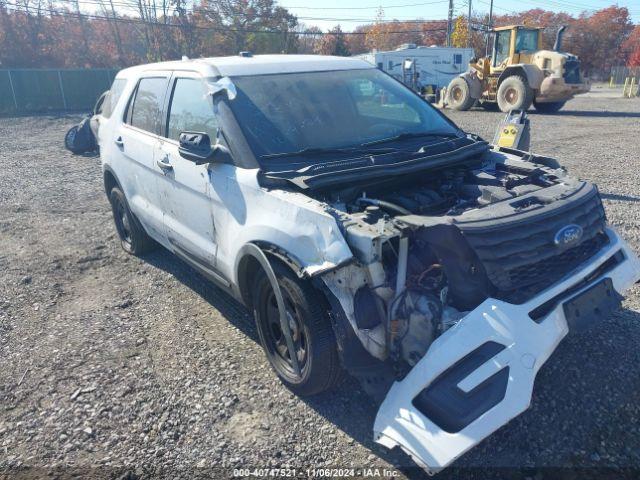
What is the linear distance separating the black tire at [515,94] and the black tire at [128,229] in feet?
47.8

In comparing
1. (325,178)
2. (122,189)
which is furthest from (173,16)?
(325,178)

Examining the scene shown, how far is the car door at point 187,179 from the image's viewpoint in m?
3.64

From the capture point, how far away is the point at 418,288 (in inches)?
104

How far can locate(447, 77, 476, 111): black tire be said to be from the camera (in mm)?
18922

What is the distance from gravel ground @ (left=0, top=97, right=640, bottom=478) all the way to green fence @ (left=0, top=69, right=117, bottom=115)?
24.6 metres

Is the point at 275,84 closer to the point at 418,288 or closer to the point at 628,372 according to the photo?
the point at 418,288

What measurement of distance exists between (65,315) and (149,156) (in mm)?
1526

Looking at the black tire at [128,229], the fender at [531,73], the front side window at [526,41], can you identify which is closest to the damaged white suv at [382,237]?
the black tire at [128,229]

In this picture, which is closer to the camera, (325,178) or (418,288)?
(418,288)

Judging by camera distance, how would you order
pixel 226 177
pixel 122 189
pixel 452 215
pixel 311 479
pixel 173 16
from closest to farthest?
pixel 311 479 → pixel 452 215 → pixel 226 177 → pixel 122 189 → pixel 173 16

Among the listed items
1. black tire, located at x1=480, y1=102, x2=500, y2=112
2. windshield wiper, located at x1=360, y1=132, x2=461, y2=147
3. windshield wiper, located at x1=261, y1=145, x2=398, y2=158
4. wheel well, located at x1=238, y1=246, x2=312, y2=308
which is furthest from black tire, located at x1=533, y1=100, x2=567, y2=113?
wheel well, located at x1=238, y1=246, x2=312, y2=308

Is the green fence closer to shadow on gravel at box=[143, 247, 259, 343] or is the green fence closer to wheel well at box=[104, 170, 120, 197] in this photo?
wheel well at box=[104, 170, 120, 197]

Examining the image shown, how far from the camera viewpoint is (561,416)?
2824 mm

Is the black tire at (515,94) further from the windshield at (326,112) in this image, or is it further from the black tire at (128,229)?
the black tire at (128,229)
